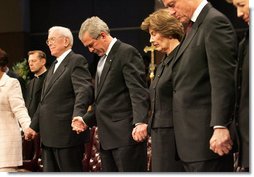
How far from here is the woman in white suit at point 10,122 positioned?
149 inches

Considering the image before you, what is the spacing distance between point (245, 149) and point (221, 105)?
22 centimetres

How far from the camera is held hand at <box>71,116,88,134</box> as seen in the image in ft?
11.6

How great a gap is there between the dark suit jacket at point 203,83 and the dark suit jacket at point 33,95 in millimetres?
2034

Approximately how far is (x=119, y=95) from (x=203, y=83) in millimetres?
930

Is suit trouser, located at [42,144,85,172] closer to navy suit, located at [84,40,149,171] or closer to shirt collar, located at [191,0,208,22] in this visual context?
navy suit, located at [84,40,149,171]

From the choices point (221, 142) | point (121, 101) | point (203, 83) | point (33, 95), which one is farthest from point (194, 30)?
point (33, 95)

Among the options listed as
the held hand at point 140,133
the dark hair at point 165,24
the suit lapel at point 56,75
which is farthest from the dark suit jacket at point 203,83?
the suit lapel at point 56,75

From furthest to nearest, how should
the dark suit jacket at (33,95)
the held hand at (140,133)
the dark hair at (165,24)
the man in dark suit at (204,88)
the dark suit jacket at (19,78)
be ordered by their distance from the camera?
1. the dark suit jacket at (19,78)
2. the dark suit jacket at (33,95)
3. the held hand at (140,133)
4. the dark hair at (165,24)
5. the man in dark suit at (204,88)

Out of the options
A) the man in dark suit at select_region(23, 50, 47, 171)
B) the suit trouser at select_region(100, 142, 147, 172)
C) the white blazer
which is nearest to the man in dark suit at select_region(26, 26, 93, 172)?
the white blazer

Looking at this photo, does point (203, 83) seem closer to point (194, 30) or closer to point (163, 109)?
point (194, 30)

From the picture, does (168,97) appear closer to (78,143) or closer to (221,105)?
(221,105)

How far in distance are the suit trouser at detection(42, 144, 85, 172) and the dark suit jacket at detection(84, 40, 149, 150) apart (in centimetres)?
35

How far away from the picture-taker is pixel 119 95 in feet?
11.3

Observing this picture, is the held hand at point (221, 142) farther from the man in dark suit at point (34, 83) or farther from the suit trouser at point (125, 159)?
the man in dark suit at point (34, 83)
